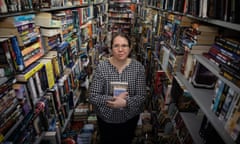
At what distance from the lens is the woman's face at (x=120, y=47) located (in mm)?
1461

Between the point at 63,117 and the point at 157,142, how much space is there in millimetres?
1306

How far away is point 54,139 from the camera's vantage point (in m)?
1.74

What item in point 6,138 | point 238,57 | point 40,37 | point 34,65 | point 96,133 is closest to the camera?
point 238,57

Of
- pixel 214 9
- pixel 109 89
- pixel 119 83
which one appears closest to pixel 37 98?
pixel 109 89

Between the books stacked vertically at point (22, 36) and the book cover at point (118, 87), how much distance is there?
0.73 meters

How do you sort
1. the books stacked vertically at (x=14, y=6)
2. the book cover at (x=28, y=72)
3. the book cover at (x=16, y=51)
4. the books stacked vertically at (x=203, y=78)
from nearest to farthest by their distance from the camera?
the books stacked vertically at (x=14, y=6)
the book cover at (x=16, y=51)
the book cover at (x=28, y=72)
the books stacked vertically at (x=203, y=78)

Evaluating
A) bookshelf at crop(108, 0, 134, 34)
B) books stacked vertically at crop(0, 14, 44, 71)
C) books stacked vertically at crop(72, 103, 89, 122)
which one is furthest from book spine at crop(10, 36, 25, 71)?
bookshelf at crop(108, 0, 134, 34)

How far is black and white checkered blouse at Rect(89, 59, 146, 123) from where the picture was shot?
59.1 inches

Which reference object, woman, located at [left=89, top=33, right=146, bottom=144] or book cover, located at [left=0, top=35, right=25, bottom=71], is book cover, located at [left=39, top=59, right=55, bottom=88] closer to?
book cover, located at [left=0, top=35, right=25, bottom=71]

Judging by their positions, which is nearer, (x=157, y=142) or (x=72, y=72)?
(x=157, y=142)

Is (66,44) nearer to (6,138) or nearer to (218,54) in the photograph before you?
(6,138)

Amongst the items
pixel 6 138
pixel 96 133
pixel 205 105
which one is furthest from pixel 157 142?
pixel 6 138

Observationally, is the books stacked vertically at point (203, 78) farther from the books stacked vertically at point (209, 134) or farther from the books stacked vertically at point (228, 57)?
the books stacked vertically at point (209, 134)

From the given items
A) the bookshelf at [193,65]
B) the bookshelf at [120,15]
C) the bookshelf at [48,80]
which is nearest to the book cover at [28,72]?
the bookshelf at [48,80]
